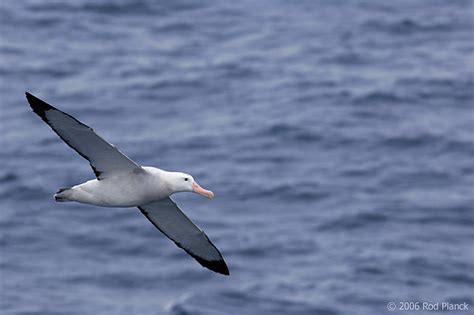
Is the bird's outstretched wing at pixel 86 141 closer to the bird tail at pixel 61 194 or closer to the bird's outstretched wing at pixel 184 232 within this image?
the bird tail at pixel 61 194

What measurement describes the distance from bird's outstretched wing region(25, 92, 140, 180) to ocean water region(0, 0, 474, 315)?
37.4ft

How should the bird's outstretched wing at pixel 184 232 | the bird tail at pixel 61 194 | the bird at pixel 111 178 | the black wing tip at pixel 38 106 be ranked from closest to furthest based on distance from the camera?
the black wing tip at pixel 38 106 → the bird at pixel 111 178 → the bird tail at pixel 61 194 → the bird's outstretched wing at pixel 184 232

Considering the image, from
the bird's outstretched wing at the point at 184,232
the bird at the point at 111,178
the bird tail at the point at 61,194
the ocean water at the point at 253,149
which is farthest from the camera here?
the ocean water at the point at 253,149

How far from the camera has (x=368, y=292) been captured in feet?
85.9

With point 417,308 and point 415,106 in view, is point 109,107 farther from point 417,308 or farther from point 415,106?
point 417,308

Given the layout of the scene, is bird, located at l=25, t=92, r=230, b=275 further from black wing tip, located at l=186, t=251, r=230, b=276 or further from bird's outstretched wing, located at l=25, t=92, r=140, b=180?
black wing tip, located at l=186, t=251, r=230, b=276

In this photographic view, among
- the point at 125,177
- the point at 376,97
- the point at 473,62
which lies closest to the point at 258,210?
the point at 376,97

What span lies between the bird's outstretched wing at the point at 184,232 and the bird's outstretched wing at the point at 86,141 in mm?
1310

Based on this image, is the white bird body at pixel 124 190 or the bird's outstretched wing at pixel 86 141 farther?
the white bird body at pixel 124 190

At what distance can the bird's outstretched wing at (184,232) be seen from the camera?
1530 centimetres

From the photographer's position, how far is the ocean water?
26547 mm

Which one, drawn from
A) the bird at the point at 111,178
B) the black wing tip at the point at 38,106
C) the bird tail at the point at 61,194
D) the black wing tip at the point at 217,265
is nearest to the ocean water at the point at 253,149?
the black wing tip at the point at 217,265

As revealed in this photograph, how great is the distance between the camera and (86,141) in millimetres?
13641

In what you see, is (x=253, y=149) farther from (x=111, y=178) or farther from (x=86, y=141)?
(x=86, y=141)
